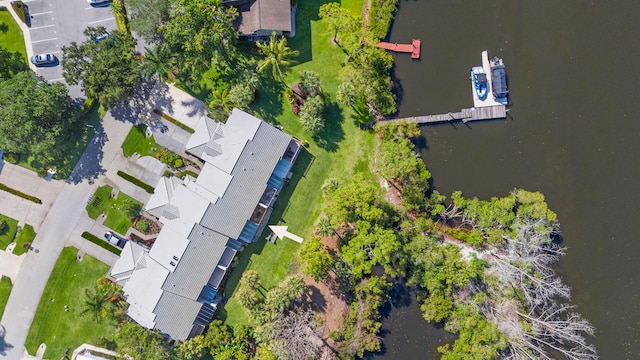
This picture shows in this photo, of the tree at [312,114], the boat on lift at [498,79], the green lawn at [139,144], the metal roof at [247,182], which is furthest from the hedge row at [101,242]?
the boat on lift at [498,79]

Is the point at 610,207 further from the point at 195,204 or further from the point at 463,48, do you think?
the point at 195,204

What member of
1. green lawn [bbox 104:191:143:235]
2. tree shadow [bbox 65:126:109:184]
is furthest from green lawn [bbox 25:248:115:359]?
tree shadow [bbox 65:126:109:184]

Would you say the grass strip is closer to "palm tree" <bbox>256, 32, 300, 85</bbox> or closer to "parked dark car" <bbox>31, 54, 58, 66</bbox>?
"parked dark car" <bbox>31, 54, 58, 66</bbox>

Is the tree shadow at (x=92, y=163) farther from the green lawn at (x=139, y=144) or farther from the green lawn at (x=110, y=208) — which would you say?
the green lawn at (x=139, y=144)

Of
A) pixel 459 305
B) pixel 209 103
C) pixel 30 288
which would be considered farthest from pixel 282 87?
pixel 30 288

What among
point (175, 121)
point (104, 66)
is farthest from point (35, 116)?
point (175, 121)

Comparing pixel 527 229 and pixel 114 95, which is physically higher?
pixel 527 229
